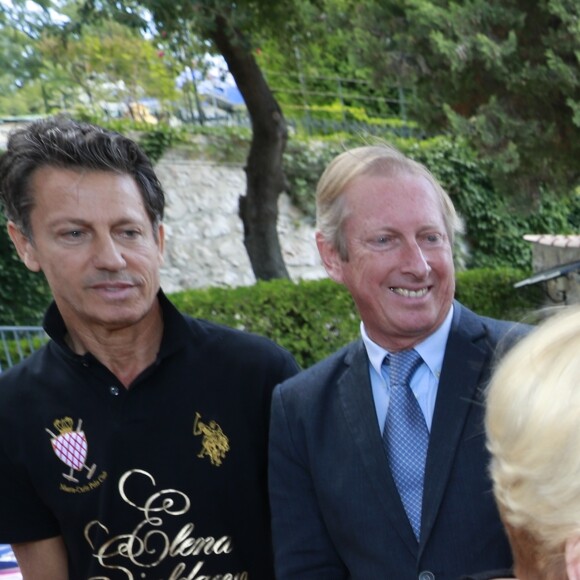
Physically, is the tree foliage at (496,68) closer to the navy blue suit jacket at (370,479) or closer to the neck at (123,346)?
the neck at (123,346)

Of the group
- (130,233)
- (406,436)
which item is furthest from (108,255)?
(406,436)

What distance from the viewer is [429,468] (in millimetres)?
2053

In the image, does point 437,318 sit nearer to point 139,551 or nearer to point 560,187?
point 139,551

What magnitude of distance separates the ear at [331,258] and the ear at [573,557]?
114 centimetres

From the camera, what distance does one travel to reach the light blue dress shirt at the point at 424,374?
85.6 inches

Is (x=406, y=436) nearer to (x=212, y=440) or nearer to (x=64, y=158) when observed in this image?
(x=212, y=440)

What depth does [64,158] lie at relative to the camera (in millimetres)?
2340

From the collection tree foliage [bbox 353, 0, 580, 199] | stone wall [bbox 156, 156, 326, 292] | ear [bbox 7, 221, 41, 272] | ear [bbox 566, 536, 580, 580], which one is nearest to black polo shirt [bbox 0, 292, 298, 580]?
ear [bbox 7, 221, 41, 272]

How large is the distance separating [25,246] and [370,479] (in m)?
1.07

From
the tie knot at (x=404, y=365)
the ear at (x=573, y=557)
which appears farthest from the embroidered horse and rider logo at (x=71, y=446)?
the ear at (x=573, y=557)

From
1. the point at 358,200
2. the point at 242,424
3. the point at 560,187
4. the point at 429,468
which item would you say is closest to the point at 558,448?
the point at 429,468

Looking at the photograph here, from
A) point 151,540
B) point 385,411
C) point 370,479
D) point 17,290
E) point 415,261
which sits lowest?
point 151,540

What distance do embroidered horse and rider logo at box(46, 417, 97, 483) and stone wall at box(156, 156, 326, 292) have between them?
36.5 ft

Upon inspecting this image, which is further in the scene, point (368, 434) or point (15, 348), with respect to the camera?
point (15, 348)
